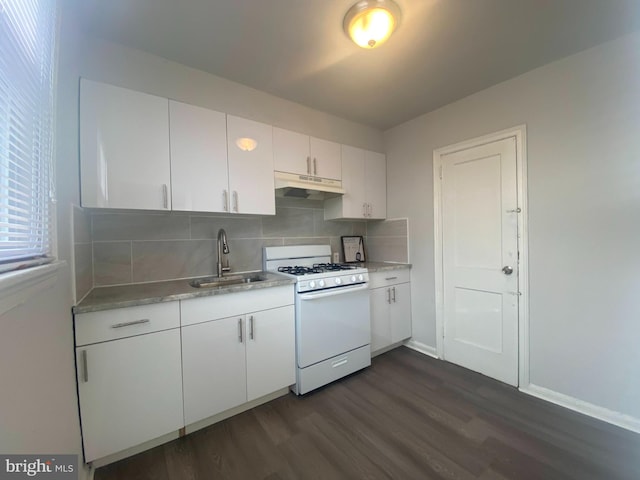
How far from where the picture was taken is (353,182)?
2795mm

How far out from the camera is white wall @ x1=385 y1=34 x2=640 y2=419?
1.64 metres

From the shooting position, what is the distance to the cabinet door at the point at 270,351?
71.6 inches

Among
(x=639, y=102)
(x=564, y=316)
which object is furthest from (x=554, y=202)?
(x=564, y=316)

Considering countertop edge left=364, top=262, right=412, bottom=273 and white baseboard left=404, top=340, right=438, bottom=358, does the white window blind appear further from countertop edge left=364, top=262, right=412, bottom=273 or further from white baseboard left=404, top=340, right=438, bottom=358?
white baseboard left=404, top=340, right=438, bottom=358

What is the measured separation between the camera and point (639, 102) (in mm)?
1601

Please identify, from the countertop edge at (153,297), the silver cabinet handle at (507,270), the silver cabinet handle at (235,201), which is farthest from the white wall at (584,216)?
the silver cabinet handle at (235,201)

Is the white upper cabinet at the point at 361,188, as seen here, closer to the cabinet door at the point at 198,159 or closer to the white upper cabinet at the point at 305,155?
the white upper cabinet at the point at 305,155

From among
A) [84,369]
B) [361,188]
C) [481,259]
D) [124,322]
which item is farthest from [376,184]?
[84,369]

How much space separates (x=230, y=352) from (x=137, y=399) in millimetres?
Result: 531

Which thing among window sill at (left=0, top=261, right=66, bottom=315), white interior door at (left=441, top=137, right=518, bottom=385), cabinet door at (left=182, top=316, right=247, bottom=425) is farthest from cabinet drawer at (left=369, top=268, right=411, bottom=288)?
window sill at (left=0, top=261, right=66, bottom=315)

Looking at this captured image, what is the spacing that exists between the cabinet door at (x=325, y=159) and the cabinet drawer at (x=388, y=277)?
109cm

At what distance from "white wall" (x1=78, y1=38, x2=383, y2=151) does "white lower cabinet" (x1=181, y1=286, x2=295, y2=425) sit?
1.54 meters

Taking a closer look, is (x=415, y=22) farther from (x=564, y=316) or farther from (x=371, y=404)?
(x=371, y=404)
